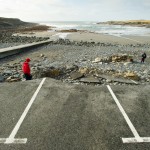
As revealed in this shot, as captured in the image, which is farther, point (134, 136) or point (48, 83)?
point (48, 83)

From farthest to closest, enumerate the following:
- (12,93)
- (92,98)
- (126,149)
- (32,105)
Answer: (12,93)
(92,98)
(32,105)
(126,149)

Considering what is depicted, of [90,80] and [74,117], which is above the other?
[74,117]

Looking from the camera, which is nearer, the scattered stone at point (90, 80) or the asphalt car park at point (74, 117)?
the asphalt car park at point (74, 117)

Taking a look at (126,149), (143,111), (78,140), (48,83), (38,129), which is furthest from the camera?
(48,83)

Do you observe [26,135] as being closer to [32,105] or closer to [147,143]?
[32,105]

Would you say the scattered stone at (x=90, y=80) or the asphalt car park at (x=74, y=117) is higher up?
the asphalt car park at (x=74, y=117)

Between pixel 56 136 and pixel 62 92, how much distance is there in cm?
388

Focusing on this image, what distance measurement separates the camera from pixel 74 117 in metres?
7.87

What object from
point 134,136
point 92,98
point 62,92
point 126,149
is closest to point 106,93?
point 92,98

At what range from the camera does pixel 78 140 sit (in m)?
6.46

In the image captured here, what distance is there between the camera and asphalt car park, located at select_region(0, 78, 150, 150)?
Answer: 20.8 ft

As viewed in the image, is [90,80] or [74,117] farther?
[90,80]

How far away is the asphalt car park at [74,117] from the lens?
6352 millimetres

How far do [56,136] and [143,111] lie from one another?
335cm
